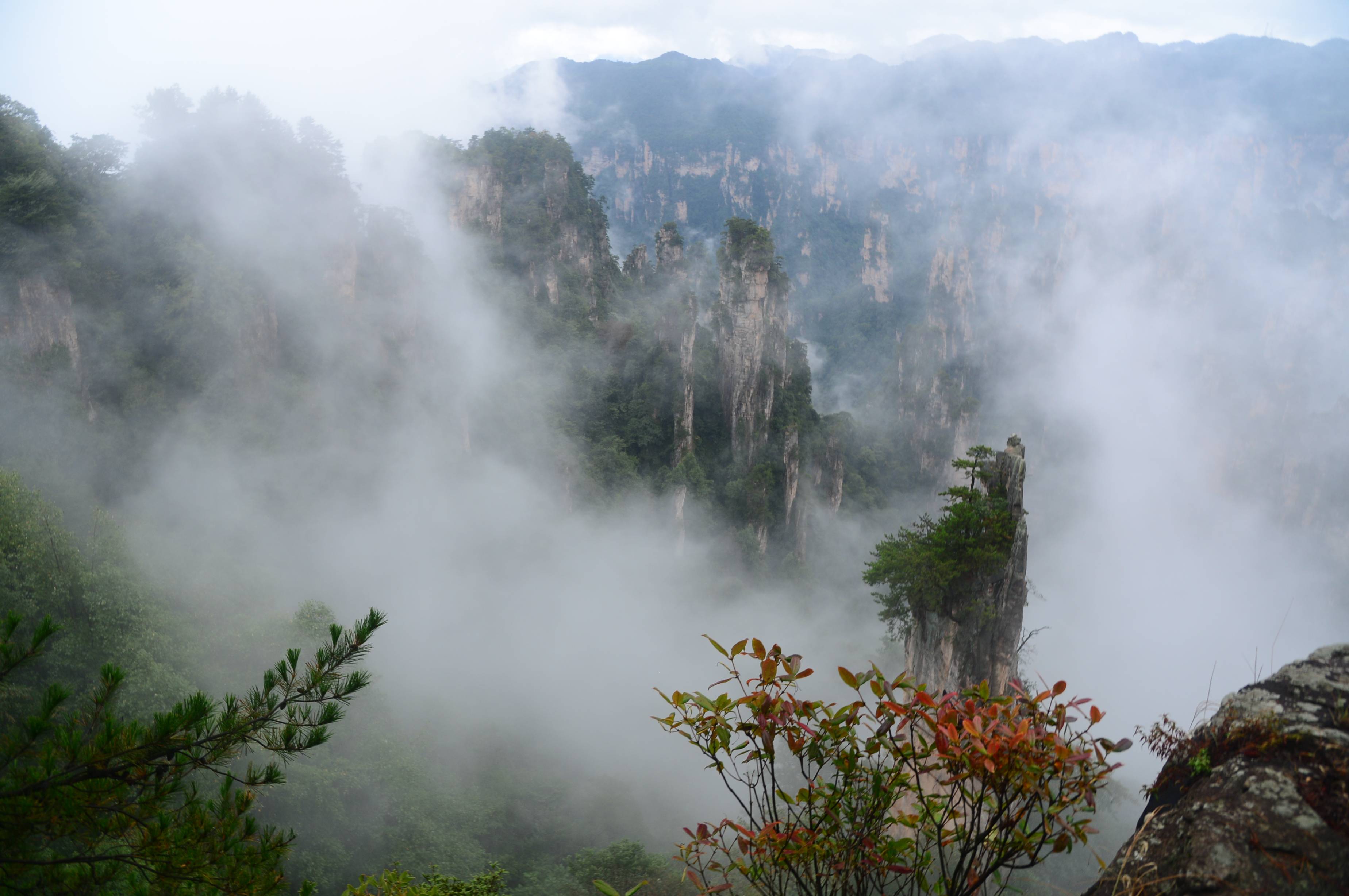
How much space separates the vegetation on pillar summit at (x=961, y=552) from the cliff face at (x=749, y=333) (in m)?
21.8

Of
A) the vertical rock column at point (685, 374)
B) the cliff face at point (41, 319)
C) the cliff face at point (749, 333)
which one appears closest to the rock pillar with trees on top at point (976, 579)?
the vertical rock column at point (685, 374)

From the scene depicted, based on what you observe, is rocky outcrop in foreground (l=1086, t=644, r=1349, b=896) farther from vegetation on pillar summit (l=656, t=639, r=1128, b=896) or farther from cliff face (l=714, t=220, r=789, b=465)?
cliff face (l=714, t=220, r=789, b=465)

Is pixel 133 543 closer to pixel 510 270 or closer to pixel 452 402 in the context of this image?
pixel 452 402

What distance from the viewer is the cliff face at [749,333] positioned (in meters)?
37.3

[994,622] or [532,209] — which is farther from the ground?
[532,209]

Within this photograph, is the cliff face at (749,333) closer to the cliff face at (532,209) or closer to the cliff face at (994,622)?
the cliff face at (532,209)

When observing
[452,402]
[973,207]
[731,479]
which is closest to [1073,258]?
[973,207]

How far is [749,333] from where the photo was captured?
38.0 m

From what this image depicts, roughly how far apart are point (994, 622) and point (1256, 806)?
50.1ft

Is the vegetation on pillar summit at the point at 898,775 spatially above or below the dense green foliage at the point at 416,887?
above

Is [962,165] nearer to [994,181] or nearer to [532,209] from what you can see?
[994,181]

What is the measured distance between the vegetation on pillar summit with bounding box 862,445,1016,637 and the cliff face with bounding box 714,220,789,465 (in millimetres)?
21845

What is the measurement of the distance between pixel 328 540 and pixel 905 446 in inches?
1768

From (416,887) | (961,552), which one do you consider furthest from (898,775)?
(961,552)
